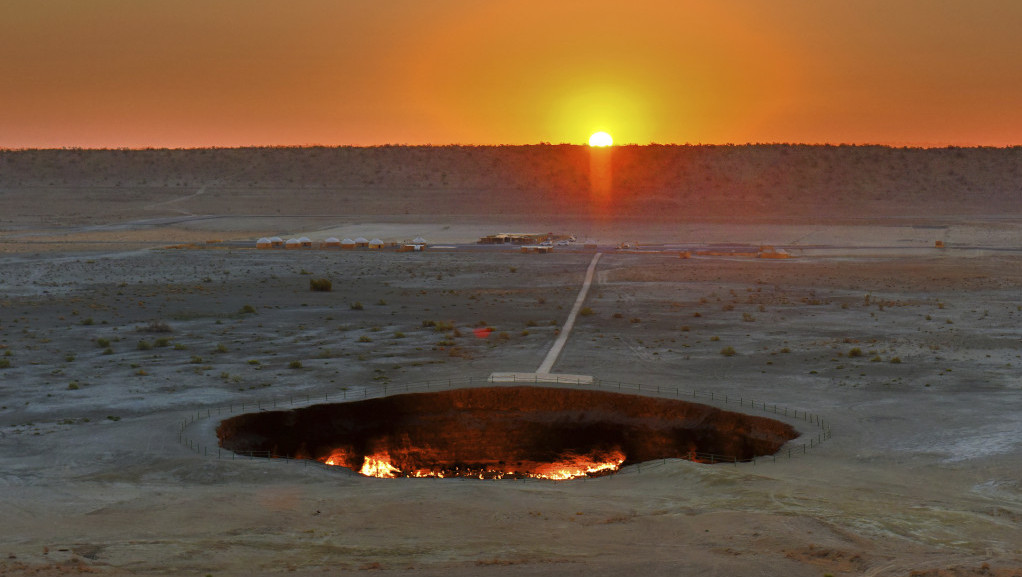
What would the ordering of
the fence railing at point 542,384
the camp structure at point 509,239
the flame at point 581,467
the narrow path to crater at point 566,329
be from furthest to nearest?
the camp structure at point 509,239, the narrow path to crater at point 566,329, the flame at point 581,467, the fence railing at point 542,384

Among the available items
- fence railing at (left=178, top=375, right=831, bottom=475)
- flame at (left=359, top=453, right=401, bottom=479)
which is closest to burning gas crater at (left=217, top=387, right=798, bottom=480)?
flame at (left=359, top=453, right=401, bottom=479)

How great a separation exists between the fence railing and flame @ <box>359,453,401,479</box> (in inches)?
76.3

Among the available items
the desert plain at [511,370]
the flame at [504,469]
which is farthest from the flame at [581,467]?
the desert plain at [511,370]

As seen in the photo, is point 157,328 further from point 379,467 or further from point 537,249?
point 537,249

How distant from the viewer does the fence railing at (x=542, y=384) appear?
2798 cm

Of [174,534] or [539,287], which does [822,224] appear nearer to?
[539,287]

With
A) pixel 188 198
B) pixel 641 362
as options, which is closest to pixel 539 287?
pixel 641 362

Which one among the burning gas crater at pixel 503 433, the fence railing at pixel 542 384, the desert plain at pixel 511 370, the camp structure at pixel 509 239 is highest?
the camp structure at pixel 509 239

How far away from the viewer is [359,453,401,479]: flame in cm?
3000

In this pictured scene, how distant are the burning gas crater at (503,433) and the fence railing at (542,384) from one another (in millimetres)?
Result: 506

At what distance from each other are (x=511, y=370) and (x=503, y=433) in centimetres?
566

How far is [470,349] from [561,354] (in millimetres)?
3698

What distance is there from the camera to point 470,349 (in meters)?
44.1

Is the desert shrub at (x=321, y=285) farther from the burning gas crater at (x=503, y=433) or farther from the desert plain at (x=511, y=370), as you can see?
the burning gas crater at (x=503, y=433)
